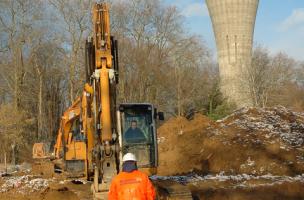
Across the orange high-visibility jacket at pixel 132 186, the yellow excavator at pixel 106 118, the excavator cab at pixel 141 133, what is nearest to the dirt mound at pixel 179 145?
the excavator cab at pixel 141 133

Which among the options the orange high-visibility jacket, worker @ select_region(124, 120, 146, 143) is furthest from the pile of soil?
the orange high-visibility jacket

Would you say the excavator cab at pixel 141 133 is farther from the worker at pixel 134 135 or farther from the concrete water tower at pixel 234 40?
the concrete water tower at pixel 234 40

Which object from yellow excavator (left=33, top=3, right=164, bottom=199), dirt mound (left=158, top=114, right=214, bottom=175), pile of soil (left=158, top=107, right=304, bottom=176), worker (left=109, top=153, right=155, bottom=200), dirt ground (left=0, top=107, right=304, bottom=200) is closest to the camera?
worker (left=109, top=153, right=155, bottom=200)

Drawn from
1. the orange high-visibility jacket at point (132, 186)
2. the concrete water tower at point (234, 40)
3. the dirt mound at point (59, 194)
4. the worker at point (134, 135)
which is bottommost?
the dirt mound at point (59, 194)

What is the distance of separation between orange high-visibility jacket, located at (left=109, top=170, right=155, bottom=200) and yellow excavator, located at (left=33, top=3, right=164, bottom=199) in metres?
3.46

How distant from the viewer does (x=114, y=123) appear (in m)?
10.1

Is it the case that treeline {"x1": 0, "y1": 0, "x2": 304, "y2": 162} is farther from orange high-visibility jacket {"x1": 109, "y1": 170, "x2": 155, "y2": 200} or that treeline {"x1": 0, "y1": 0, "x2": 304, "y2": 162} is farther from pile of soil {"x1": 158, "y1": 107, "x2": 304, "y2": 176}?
orange high-visibility jacket {"x1": 109, "y1": 170, "x2": 155, "y2": 200}

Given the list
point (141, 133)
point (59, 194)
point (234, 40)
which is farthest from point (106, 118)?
point (234, 40)

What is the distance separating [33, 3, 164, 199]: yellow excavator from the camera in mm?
9867

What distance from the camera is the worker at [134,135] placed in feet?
40.1

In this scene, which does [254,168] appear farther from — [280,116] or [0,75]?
[0,75]

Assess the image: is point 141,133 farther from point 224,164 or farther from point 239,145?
Answer: point 239,145

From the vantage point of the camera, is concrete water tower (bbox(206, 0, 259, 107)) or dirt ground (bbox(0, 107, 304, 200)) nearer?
dirt ground (bbox(0, 107, 304, 200))

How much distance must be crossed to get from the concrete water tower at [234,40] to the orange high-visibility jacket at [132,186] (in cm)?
4242
